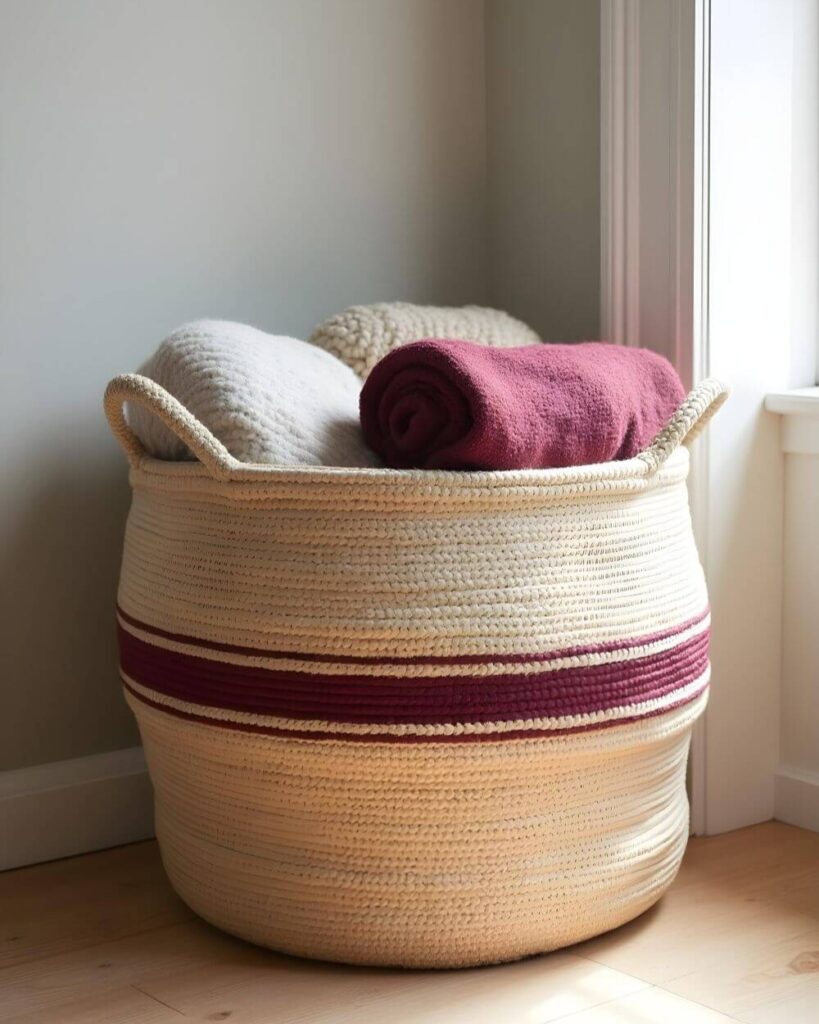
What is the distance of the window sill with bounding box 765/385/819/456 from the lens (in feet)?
5.07

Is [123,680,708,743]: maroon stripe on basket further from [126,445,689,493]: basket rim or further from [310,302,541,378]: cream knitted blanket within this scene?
[310,302,541,378]: cream knitted blanket

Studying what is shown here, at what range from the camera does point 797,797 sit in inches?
63.4

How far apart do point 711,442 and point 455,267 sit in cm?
48

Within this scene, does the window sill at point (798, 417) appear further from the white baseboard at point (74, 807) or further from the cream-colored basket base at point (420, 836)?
the white baseboard at point (74, 807)

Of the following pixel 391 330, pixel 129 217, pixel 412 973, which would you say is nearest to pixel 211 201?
pixel 129 217

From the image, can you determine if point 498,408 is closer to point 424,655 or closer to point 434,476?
point 434,476

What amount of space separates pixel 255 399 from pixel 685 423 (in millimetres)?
410

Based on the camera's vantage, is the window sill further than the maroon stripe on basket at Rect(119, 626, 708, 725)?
Yes

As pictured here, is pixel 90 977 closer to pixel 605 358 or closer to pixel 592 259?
pixel 605 358

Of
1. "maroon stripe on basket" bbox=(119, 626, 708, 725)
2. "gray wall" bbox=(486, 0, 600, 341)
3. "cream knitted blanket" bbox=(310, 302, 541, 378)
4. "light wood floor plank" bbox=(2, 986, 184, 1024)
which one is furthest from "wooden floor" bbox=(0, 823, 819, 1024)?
"gray wall" bbox=(486, 0, 600, 341)

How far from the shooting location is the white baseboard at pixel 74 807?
59.9 inches

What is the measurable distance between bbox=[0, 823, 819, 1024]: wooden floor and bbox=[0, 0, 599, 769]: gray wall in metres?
0.28

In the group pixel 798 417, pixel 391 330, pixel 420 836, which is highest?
pixel 391 330

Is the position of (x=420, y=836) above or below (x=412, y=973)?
above
